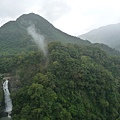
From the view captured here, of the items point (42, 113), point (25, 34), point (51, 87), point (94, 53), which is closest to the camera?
point (42, 113)

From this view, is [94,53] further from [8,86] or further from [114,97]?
[8,86]

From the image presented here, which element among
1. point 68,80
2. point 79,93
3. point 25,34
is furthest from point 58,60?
point 25,34

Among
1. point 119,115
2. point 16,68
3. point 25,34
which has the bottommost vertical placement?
point 119,115

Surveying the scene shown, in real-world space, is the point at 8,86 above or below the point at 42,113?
above

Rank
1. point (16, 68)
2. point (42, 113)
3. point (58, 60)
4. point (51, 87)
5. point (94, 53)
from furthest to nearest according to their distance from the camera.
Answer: point (94, 53) < point (16, 68) < point (58, 60) < point (51, 87) < point (42, 113)

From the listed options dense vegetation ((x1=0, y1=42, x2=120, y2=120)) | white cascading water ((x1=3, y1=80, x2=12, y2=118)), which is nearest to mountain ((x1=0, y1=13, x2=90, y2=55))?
dense vegetation ((x1=0, y1=42, x2=120, y2=120))

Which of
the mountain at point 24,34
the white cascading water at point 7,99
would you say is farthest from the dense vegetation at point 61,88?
the mountain at point 24,34

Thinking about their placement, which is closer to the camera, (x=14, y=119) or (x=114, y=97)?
(x=14, y=119)
